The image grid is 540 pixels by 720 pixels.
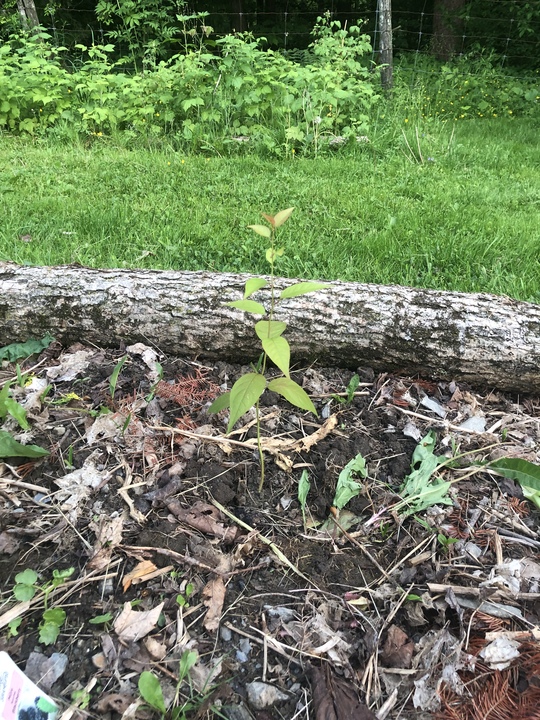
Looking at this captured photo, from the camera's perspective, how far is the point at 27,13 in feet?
23.1

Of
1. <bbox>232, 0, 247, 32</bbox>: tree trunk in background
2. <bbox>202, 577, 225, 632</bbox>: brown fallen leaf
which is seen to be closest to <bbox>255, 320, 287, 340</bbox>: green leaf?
<bbox>202, 577, 225, 632</bbox>: brown fallen leaf

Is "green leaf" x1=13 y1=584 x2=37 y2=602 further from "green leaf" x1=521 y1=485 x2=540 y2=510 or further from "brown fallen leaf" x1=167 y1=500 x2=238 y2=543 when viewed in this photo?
"green leaf" x1=521 y1=485 x2=540 y2=510

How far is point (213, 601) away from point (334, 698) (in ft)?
1.35

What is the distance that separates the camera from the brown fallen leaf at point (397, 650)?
4.28 feet

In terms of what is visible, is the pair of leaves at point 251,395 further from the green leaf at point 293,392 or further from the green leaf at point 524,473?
the green leaf at point 524,473

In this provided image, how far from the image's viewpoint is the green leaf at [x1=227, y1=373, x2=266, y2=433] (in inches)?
55.6

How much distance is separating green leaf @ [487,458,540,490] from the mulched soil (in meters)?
0.07

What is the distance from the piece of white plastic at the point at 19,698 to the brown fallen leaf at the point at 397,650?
84cm

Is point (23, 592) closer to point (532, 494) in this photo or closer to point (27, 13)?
point (532, 494)

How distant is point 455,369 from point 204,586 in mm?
1440

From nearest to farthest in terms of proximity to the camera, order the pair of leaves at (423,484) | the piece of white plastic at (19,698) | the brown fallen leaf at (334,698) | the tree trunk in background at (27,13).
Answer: the piece of white plastic at (19,698) → the brown fallen leaf at (334,698) → the pair of leaves at (423,484) → the tree trunk in background at (27,13)

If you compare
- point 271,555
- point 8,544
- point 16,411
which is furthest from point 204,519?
point 16,411

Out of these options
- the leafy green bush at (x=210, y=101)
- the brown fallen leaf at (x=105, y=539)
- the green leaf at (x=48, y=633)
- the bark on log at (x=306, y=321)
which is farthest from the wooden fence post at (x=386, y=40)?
the green leaf at (x=48, y=633)

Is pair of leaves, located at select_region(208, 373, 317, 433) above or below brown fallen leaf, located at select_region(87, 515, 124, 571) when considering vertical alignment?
above
